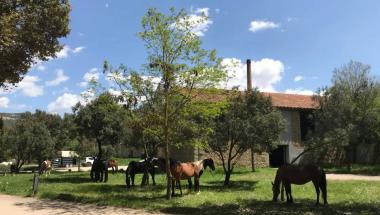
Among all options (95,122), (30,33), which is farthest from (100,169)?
(30,33)

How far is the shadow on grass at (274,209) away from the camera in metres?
15.0

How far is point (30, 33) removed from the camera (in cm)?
1706

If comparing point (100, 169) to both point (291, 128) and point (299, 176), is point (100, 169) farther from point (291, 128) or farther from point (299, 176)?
point (291, 128)

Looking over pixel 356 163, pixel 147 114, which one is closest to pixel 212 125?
pixel 147 114

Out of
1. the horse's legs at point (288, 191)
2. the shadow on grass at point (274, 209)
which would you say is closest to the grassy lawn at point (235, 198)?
the shadow on grass at point (274, 209)

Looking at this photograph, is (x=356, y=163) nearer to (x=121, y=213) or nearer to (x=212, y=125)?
(x=212, y=125)

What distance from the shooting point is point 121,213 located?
15.6m

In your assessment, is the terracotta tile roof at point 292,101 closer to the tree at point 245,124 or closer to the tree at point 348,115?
the tree at point 348,115

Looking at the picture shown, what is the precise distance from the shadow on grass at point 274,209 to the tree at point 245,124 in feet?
24.6

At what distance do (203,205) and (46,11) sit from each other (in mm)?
9083

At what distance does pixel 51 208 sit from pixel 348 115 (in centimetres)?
2745

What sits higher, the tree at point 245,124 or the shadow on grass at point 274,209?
the tree at point 245,124

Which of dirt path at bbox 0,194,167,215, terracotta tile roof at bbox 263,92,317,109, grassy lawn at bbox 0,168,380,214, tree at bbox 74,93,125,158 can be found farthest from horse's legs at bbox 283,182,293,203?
terracotta tile roof at bbox 263,92,317,109

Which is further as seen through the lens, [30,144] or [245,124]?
[30,144]
